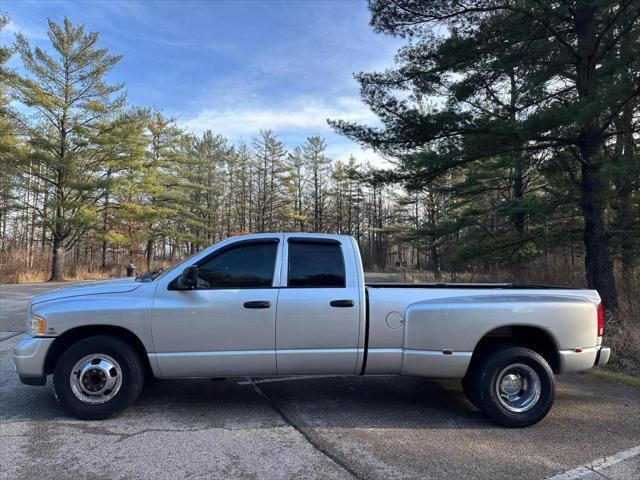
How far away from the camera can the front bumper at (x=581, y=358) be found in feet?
15.7

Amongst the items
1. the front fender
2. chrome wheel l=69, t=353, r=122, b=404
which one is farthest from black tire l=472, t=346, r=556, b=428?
chrome wheel l=69, t=353, r=122, b=404

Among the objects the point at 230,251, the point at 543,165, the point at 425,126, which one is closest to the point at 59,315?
the point at 230,251

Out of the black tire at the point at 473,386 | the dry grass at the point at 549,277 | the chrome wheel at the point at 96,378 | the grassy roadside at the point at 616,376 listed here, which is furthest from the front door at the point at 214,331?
the dry grass at the point at 549,277

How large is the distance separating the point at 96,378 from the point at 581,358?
196 inches

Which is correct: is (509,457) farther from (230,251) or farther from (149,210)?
(149,210)

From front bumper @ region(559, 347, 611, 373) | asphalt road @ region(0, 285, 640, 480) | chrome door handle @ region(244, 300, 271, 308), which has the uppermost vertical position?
chrome door handle @ region(244, 300, 271, 308)

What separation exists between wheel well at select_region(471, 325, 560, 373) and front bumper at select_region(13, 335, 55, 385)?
14.3 feet

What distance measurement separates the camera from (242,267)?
4.88m

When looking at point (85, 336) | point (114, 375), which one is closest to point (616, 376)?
point (114, 375)

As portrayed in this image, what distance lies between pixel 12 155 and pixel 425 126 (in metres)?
24.1

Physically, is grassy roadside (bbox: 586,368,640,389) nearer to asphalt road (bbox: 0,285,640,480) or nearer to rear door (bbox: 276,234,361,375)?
asphalt road (bbox: 0,285,640,480)

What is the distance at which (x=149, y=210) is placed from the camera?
30000 mm

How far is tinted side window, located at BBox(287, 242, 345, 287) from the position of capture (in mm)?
4859

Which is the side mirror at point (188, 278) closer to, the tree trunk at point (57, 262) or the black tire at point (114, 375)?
the black tire at point (114, 375)
